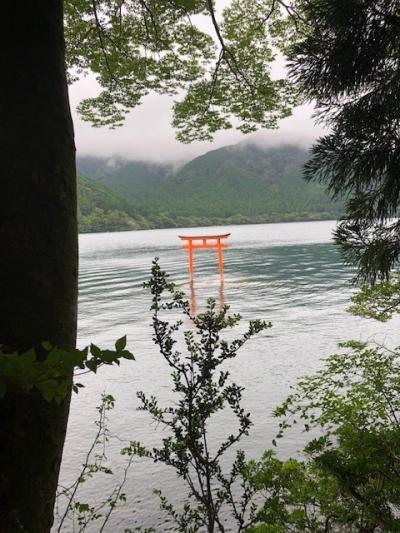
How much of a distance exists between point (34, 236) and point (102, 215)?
14942 cm

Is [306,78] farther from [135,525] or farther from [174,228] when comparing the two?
[174,228]

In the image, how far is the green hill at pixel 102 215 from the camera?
14388 centimetres

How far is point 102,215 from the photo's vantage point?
481 feet

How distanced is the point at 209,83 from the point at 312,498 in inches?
227

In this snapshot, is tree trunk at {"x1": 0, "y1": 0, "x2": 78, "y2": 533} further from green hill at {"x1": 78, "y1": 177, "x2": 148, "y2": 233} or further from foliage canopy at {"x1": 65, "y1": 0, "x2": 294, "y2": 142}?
green hill at {"x1": 78, "y1": 177, "x2": 148, "y2": 233}

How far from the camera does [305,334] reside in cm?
1716

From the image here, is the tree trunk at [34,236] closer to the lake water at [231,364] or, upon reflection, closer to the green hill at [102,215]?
the lake water at [231,364]

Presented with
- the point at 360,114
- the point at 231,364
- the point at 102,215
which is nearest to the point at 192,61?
the point at 360,114

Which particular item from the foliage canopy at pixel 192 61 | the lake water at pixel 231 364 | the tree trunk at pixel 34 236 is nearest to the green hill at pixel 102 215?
the lake water at pixel 231 364

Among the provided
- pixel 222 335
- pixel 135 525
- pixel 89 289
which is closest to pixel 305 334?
pixel 222 335

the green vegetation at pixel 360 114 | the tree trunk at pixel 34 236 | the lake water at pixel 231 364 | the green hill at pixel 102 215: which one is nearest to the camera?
the tree trunk at pixel 34 236

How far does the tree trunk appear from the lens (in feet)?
5.14

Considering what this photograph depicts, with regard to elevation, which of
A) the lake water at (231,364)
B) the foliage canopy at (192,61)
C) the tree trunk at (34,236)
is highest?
the foliage canopy at (192,61)

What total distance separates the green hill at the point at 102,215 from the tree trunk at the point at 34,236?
14462 centimetres
